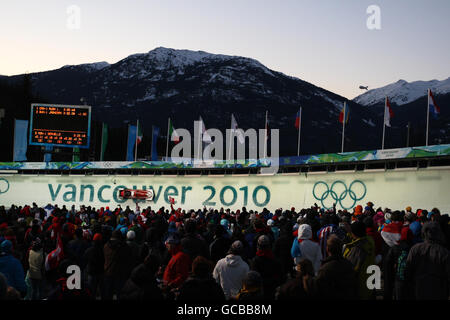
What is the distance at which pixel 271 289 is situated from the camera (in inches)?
261

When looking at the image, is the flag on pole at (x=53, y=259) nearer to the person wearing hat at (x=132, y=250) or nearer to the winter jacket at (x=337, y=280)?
the person wearing hat at (x=132, y=250)

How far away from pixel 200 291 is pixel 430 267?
2.73 meters

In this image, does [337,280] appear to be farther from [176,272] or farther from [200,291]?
[176,272]

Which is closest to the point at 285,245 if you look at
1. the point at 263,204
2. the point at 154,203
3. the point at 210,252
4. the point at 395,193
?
the point at 210,252

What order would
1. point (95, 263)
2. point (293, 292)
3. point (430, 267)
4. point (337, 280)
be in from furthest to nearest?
point (95, 263)
point (430, 267)
point (337, 280)
point (293, 292)

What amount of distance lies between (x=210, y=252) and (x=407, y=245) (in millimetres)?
3132

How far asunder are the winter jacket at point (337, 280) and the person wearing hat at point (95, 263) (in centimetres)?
453

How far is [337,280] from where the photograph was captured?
508 cm

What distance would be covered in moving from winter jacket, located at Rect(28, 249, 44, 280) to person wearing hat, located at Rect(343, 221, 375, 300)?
17.2 ft

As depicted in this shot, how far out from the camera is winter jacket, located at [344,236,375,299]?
6.55 m

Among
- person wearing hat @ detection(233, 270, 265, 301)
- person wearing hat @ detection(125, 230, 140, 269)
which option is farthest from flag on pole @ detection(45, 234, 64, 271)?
person wearing hat @ detection(233, 270, 265, 301)

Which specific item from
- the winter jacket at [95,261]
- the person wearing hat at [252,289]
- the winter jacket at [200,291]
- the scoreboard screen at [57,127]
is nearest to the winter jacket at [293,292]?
the person wearing hat at [252,289]

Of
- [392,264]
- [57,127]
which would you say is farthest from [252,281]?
[57,127]
